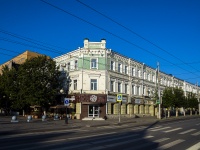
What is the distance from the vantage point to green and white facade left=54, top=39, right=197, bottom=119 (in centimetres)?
4062

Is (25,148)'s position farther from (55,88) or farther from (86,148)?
(55,88)

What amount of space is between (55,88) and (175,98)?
26.7 m

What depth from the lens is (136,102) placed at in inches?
1921

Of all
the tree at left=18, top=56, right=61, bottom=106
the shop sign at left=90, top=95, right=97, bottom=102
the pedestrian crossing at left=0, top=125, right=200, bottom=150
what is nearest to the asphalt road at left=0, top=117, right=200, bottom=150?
the pedestrian crossing at left=0, top=125, right=200, bottom=150

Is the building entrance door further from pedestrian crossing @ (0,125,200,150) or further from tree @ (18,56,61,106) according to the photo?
pedestrian crossing @ (0,125,200,150)

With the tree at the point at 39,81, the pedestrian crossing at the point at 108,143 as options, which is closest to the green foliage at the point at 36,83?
the tree at the point at 39,81

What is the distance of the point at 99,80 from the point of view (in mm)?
41125

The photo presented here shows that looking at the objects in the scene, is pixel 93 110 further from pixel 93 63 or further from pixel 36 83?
pixel 36 83

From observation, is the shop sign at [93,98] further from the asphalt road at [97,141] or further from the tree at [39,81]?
the asphalt road at [97,141]

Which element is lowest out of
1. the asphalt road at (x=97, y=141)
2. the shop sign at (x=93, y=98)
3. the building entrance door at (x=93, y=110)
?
the asphalt road at (x=97, y=141)

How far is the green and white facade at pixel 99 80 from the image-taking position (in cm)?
4062

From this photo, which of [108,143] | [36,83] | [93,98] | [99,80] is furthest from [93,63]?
[108,143]

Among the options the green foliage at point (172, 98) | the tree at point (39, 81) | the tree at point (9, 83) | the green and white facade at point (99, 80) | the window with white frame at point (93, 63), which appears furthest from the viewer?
the green foliage at point (172, 98)

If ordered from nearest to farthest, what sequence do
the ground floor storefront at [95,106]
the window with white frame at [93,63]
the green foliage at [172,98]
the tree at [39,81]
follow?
the ground floor storefront at [95,106] → the tree at [39,81] → the window with white frame at [93,63] → the green foliage at [172,98]
